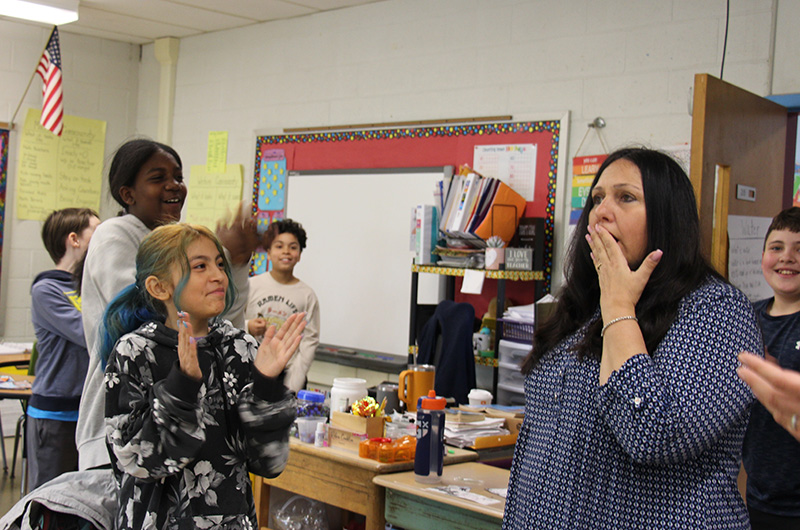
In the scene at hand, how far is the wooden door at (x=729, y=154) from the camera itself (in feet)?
8.70

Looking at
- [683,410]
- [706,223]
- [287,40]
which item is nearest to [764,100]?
[706,223]

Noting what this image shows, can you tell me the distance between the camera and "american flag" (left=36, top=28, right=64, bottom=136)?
596 centimetres

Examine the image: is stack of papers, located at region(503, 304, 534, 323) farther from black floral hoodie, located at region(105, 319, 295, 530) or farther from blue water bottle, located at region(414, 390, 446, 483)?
black floral hoodie, located at region(105, 319, 295, 530)

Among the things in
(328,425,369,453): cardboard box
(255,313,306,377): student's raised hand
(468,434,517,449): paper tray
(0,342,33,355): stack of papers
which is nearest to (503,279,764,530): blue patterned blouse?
(255,313,306,377): student's raised hand

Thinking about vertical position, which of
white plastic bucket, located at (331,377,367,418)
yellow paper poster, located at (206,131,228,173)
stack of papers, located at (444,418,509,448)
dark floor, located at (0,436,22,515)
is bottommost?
dark floor, located at (0,436,22,515)

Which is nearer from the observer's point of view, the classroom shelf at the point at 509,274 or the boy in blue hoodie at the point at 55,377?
the boy in blue hoodie at the point at 55,377

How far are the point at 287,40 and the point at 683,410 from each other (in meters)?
5.05

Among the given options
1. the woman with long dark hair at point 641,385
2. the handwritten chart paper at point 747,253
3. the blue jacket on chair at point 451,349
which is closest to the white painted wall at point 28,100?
the blue jacket on chair at point 451,349

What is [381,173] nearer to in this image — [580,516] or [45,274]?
[45,274]

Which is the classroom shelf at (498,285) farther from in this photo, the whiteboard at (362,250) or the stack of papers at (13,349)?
the stack of papers at (13,349)

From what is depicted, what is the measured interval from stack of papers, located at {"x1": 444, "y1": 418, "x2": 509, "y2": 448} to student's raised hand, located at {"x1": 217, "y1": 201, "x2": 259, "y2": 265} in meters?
1.30

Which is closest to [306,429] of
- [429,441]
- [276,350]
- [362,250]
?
[429,441]

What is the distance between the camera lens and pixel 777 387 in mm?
1091

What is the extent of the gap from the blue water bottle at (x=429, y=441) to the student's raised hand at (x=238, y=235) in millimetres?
803
